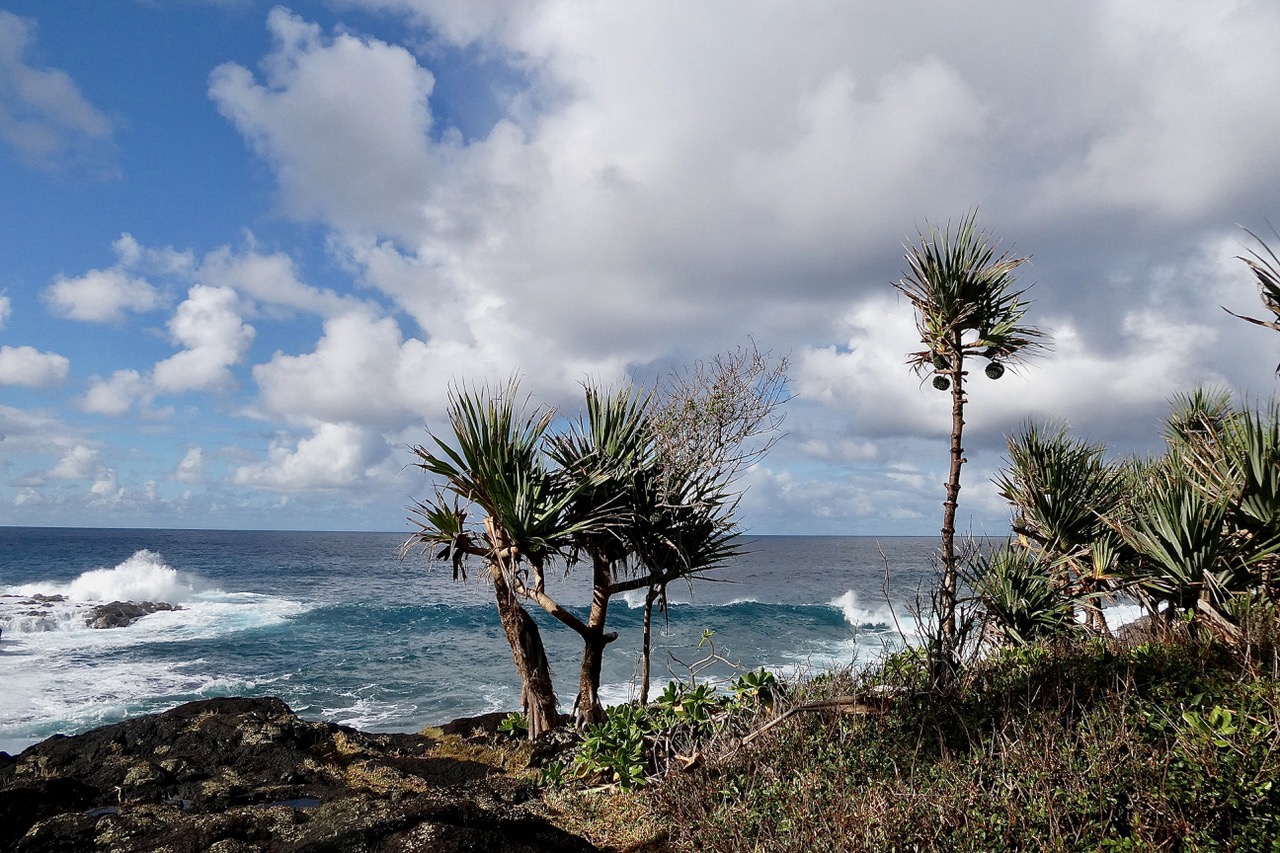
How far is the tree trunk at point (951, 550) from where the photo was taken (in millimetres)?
6094

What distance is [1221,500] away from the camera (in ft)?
24.0

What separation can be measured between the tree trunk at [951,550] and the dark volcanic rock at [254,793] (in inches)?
129

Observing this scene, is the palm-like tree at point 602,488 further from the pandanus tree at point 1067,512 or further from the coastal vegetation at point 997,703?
the pandanus tree at point 1067,512

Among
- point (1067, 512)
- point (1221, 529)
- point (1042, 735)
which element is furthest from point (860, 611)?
point (1042, 735)

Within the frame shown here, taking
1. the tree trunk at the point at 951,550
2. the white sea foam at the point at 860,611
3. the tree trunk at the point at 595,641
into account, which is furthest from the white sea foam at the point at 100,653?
the white sea foam at the point at 860,611

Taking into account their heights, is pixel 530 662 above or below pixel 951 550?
below

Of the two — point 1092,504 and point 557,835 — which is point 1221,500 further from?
point 557,835

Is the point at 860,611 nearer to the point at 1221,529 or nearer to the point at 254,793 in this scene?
the point at 1221,529

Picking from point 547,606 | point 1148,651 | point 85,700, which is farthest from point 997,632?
point 85,700

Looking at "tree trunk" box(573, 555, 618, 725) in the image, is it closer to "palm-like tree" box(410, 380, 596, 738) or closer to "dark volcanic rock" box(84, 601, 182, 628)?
"palm-like tree" box(410, 380, 596, 738)

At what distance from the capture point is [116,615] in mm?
31859

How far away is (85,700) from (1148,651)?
20.9 metres

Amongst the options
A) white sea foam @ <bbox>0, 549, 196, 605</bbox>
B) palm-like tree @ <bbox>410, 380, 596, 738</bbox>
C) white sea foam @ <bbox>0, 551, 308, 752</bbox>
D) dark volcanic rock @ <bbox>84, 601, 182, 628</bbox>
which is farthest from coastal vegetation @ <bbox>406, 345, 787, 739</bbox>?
white sea foam @ <bbox>0, 549, 196, 605</bbox>

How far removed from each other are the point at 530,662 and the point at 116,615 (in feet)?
104
